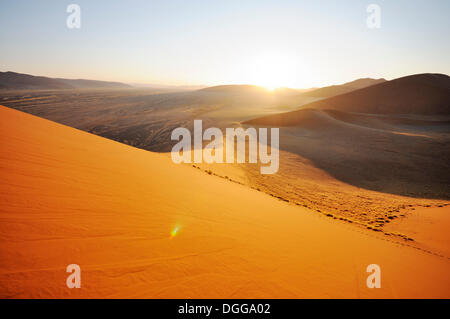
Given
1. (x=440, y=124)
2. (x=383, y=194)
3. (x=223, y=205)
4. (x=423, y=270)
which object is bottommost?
(x=383, y=194)

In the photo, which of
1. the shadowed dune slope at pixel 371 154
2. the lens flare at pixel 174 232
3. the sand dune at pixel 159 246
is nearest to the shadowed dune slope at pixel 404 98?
the shadowed dune slope at pixel 371 154

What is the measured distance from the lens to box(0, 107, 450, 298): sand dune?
1897mm

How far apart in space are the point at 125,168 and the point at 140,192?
1.36 meters

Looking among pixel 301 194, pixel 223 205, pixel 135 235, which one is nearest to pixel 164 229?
pixel 135 235

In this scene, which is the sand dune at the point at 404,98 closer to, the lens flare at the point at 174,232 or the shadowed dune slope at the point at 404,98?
the shadowed dune slope at the point at 404,98

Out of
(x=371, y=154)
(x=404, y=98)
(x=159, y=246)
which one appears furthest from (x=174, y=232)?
(x=404, y=98)

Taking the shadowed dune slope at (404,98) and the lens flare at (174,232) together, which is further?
the shadowed dune slope at (404,98)

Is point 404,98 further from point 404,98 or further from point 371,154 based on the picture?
point 371,154

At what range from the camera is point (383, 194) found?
29.7 ft

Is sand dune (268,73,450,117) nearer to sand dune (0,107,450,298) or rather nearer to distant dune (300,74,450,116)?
distant dune (300,74,450,116)

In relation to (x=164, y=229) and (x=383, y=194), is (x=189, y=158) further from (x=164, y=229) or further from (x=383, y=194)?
(x=383, y=194)

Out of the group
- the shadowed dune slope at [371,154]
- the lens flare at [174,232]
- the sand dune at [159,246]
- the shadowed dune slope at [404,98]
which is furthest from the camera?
the shadowed dune slope at [404,98]

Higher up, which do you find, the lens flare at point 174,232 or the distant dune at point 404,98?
the distant dune at point 404,98

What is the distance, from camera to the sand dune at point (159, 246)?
6.23ft
